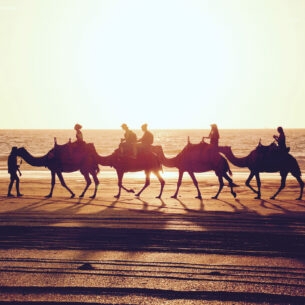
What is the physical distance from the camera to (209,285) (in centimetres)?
736

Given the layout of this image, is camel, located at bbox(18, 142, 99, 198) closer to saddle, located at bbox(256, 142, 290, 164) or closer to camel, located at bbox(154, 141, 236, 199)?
camel, located at bbox(154, 141, 236, 199)

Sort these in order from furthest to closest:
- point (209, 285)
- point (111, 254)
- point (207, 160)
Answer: point (207, 160), point (111, 254), point (209, 285)

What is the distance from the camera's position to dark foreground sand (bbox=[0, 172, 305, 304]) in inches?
277

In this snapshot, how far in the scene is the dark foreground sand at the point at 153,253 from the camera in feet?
23.1

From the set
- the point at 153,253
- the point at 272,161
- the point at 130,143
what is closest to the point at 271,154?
the point at 272,161

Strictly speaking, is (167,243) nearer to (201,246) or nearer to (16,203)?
(201,246)

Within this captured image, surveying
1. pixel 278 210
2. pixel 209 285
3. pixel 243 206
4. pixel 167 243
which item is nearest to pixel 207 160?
pixel 243 206

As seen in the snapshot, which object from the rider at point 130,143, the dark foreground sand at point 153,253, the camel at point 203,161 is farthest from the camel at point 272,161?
the rider at point 130,143

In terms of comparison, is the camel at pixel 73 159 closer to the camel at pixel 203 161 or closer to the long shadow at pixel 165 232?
the camel at pixel 203 161

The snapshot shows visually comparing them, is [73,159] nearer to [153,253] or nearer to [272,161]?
[272,161]

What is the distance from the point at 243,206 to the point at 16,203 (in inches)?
253

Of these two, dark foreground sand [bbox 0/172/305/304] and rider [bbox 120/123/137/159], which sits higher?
rider [bbox 120/123/137/159]

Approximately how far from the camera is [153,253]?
30.5 feet

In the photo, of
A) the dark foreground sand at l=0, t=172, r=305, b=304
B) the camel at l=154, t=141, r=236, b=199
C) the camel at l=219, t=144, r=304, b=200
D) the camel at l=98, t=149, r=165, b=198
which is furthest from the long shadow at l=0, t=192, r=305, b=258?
the camel at l=98, t=149, r=165, b=198
